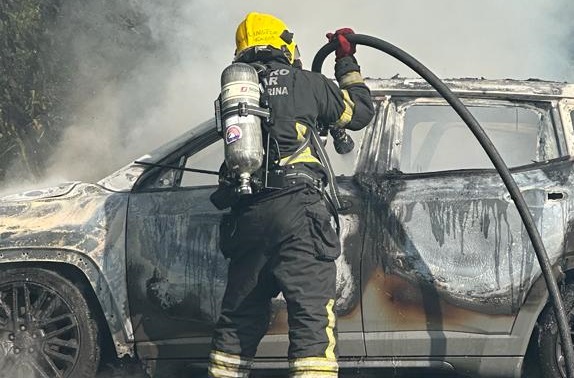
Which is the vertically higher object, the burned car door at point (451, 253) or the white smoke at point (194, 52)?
the white smoke at point (194, 52)

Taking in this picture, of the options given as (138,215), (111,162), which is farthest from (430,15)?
(138,215)

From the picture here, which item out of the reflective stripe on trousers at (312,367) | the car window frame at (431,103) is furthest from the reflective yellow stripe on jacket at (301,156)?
the reflective stripe on trousers at (312,367)

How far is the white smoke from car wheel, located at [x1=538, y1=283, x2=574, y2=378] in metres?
6.04

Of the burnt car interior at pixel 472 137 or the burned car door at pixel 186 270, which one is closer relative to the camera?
the burned car door at pixel 186 270

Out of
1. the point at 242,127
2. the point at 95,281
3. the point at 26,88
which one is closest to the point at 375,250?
the point at 242,127

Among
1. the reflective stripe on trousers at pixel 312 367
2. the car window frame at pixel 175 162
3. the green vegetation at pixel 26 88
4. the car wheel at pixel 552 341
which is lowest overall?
the reflective stripe on trousers at pixel 312 367

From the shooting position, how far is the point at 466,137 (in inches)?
189

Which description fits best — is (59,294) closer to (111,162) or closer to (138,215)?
(138,215)

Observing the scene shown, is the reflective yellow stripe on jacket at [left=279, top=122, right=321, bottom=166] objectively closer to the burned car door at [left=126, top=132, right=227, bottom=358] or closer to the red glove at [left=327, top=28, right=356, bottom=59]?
the red glove at [left=327, top=28, right=356, bottom=59]

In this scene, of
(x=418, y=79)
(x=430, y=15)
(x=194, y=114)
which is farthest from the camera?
(x=430, y=15)

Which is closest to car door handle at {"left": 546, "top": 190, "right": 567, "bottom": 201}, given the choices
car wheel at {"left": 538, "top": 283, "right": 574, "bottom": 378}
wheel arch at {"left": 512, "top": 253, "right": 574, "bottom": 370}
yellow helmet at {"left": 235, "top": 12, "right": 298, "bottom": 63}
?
wheel arch at {"left": 512, "top": 253, "right": 574, "bottom": 370}

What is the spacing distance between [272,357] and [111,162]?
6354 millimetres

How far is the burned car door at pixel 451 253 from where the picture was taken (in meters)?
4.47

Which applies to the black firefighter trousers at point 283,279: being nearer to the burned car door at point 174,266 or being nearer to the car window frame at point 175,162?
the burned car door at point 174,266
